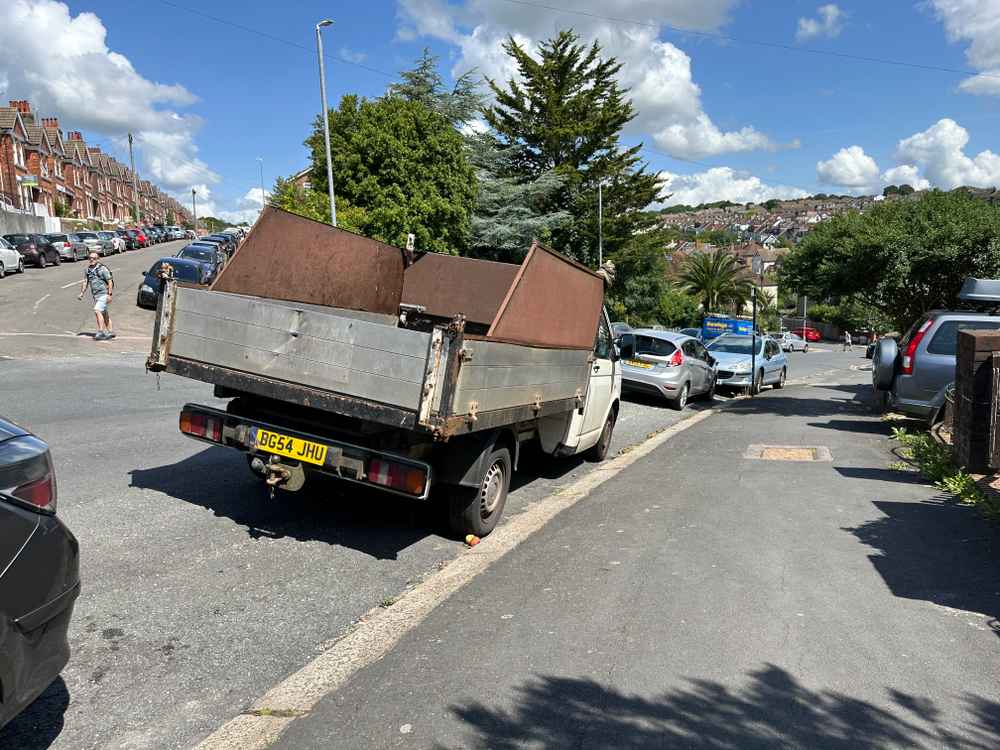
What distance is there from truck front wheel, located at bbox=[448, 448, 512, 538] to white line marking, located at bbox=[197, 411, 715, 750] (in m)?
0.16

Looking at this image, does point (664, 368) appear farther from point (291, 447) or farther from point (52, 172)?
point (52, 172)

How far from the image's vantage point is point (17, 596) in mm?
2590

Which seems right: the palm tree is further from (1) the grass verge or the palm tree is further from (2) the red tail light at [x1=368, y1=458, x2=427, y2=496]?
(2) the red tail light at [x1=368, y1=458, x2=427, y2=496]

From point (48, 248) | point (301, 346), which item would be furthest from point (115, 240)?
point (301, 346)

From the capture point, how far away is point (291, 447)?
5344mm

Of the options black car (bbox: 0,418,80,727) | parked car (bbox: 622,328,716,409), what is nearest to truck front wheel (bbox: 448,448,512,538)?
black car (bbox: 0,418,80,727)

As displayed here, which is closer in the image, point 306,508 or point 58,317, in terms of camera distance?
point 306,508

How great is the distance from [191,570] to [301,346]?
5.24 ft

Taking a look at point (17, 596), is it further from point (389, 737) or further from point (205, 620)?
point (205, 620)

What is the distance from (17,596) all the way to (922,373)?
11.0m

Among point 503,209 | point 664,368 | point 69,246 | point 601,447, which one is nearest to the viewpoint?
point 601,447

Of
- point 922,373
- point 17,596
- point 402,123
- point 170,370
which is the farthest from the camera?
point 402,123

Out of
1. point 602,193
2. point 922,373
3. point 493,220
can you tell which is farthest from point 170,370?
point 602,193

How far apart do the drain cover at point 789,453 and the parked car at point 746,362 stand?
882 centimetres
